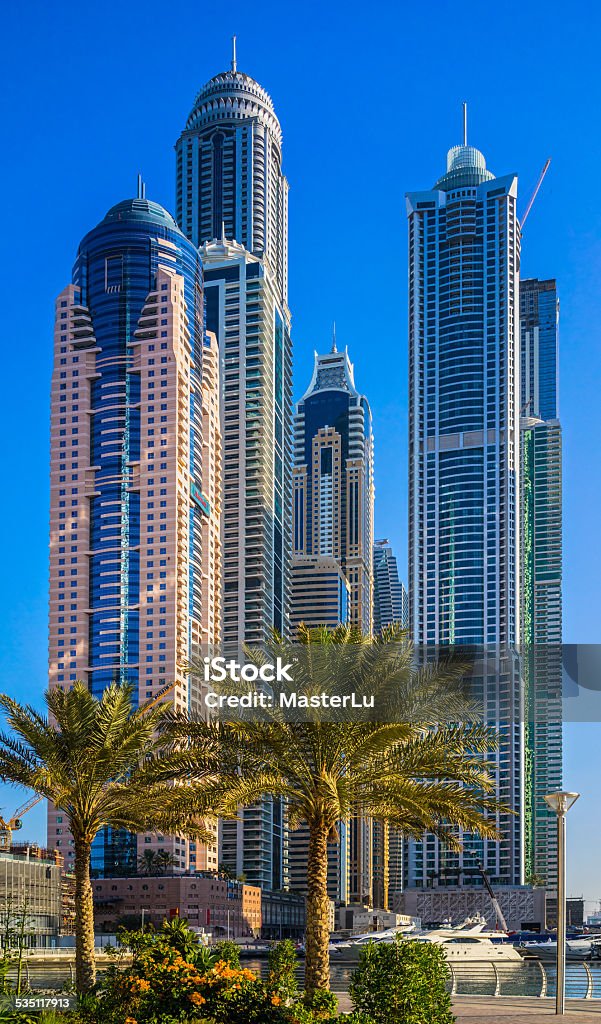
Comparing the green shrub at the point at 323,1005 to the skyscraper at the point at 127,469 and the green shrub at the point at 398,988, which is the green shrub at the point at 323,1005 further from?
the skyscraper at the point at 127,469

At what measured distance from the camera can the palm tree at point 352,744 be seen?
2480cm

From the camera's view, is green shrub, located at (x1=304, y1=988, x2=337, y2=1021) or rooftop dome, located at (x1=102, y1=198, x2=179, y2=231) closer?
green shrub, located at (x1=304, y1=988, x2=337, y2=1021)

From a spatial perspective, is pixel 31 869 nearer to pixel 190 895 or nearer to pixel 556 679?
pixel 190 895

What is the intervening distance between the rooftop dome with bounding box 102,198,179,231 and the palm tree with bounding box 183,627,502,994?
419 ft

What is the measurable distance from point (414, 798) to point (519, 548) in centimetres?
15165

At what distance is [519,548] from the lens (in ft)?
570

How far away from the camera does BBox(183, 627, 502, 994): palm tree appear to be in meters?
24.8

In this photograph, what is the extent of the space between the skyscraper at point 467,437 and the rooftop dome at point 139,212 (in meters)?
48.8

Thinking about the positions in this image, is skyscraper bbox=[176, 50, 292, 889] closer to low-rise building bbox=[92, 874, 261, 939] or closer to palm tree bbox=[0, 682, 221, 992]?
low-rise building bbox=[92, 874, 261, 939]

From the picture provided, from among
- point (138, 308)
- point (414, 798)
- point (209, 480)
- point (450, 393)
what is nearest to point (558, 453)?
point (450, 393)

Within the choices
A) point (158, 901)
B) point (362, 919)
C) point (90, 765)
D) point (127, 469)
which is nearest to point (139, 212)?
point (127, 469)

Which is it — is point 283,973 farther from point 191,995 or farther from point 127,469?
point 127,469

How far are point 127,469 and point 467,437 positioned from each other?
5689cm

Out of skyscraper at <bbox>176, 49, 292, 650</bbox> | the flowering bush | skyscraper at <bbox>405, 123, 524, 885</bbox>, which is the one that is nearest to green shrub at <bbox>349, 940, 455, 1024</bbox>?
the flowering bush
